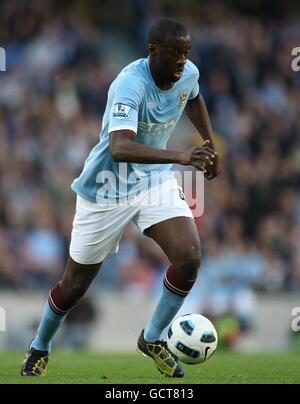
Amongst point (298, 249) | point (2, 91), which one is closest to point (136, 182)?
point (298, 249)

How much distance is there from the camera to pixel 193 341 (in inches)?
318

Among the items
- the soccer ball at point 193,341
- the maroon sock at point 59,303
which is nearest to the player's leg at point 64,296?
the maroon sock at point 59,303

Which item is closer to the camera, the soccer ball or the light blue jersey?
the light blue jersey

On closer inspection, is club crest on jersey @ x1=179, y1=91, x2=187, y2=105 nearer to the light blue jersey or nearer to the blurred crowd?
the light blue jersey

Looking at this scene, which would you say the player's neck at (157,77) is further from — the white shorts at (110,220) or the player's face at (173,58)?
the white shorts at (110,220)

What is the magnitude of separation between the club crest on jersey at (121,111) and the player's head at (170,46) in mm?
450

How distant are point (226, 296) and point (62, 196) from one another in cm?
322

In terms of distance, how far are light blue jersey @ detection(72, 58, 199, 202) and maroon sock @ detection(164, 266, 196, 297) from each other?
0.67 meters

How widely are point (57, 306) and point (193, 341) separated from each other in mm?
1063

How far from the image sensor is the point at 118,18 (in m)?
20.2

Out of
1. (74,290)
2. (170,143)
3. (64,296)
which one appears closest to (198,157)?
(74,290)

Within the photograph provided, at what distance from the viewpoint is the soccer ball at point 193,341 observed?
318 inches

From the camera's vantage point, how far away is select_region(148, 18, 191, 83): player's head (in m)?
7.72

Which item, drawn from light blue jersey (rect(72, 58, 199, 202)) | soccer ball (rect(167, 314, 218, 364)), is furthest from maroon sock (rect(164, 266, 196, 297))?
light blue jersey (rect(72, 58, 199, 202))
